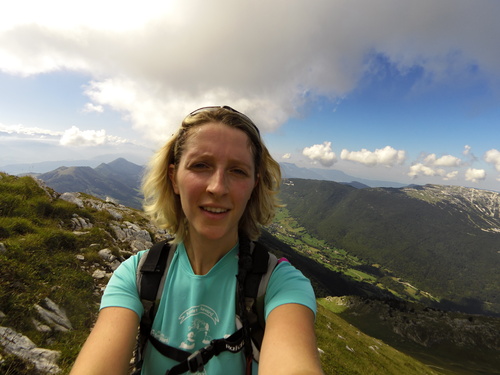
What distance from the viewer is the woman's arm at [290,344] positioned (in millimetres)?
2482

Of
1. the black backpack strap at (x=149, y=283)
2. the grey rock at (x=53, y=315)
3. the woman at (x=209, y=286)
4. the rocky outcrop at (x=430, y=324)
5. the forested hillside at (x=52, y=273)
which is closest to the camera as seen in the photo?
the woman at (x=209, y=286)

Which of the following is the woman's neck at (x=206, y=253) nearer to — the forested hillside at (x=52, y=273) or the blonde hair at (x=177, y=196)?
the blonde hair at (x=177, y=196)

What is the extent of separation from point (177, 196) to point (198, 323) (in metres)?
2.20

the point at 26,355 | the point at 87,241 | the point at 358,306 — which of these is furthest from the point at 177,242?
the point at 358,306

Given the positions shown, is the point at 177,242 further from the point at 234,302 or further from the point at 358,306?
the point at 358,306

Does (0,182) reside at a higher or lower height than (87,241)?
higher

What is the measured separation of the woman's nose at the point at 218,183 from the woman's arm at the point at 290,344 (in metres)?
1.62

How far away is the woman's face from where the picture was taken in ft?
10.4

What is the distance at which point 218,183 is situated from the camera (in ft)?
10.2

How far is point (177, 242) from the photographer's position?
381 cm

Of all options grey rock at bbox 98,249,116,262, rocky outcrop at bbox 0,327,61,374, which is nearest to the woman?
rocky outcrop at bbox 0,327,61,374

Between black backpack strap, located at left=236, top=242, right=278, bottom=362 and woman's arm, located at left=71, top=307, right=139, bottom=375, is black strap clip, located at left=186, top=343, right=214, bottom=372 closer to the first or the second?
black backpack strap, located at left=236, top=242, right=278, bottom=362

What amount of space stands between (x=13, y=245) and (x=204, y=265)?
8406 millimetres

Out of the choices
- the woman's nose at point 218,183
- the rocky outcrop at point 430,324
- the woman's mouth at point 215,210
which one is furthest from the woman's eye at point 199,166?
the rocky outcrop at point 430,324
